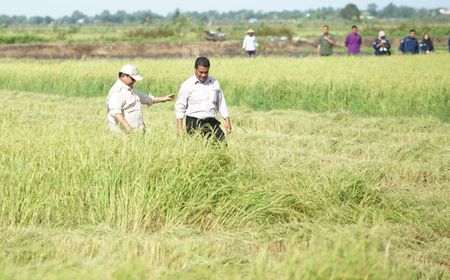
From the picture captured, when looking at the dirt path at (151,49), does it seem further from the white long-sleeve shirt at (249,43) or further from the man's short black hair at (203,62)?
the man's short black hair at (203,62)

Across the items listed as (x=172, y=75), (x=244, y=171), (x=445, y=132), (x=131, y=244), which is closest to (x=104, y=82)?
(x=172, y=75)

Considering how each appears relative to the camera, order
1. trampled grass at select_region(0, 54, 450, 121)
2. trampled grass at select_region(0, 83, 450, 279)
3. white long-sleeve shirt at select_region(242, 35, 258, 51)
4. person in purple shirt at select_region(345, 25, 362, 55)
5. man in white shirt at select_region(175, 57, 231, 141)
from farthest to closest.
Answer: white long-sleeve shirt at select_region(242, 35, 258, 51), person in purple shirt at select_region(345, 25, 362, 55), trampled grass at select_region(0, 54, 450, 121), man in white shirt at select_region(175, 57, 231, 141), trampled grass at select_region(0, 83, 450, 279)

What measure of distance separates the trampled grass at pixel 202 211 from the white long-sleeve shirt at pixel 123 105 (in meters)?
0.47

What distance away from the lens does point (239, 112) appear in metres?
16.2

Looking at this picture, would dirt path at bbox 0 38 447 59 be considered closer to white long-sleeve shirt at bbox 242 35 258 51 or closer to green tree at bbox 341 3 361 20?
white long-sleeve shirt at bbox 242 35 258 51

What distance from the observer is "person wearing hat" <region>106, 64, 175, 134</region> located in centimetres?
905

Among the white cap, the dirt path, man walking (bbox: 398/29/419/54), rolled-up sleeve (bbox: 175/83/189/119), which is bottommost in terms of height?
the dirt path

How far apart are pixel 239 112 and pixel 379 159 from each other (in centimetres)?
552

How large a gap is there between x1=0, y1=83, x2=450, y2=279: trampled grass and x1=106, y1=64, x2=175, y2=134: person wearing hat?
437mm

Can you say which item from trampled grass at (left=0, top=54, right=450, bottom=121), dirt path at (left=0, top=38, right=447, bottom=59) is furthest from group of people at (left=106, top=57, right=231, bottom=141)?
dirt path at (left=0, top=38, right=447, bottom=59)

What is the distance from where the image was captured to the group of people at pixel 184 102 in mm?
9102

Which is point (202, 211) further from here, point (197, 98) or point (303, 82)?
point (303, 82)

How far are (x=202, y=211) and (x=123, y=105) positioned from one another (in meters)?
2.26

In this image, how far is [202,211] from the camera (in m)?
7.29
